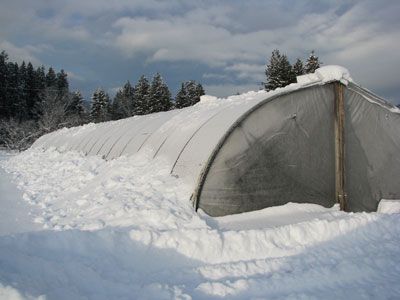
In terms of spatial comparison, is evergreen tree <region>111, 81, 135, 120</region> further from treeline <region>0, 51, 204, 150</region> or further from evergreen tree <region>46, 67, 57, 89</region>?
evergreen tree <region>46, 67, 57, 89</region>

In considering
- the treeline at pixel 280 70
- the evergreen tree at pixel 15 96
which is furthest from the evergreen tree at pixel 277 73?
the evergreen tree at pixel 15 96

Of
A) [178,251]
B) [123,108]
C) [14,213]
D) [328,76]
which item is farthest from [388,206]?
[123,108]

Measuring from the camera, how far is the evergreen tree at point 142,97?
5733 centimetres

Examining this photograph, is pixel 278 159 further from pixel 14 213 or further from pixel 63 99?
pixel 63 99

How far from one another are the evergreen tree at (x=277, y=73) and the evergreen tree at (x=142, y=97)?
18229mm

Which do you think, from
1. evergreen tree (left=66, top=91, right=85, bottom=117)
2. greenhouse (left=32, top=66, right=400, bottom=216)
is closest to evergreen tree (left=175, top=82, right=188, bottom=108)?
evergreen tree (left=66, top=91, right=85, bottom=117)

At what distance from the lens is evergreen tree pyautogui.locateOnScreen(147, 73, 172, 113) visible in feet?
184

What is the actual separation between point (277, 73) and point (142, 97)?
20.9 meters

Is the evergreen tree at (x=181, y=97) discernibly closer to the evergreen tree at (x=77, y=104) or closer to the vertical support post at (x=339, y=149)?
the evergreen tree at (x=77, y=104)

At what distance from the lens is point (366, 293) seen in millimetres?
4285

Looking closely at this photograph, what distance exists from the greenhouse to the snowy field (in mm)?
433

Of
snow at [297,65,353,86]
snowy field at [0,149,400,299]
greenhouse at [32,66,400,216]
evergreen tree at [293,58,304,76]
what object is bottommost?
snowy field at [0,149,400,299]

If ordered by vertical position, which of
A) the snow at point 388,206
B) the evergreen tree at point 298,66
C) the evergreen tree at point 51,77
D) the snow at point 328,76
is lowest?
the snow at point 388,206

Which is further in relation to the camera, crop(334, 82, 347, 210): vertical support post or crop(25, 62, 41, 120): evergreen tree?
crop(25, 62, 41, 120): evergreen tree
